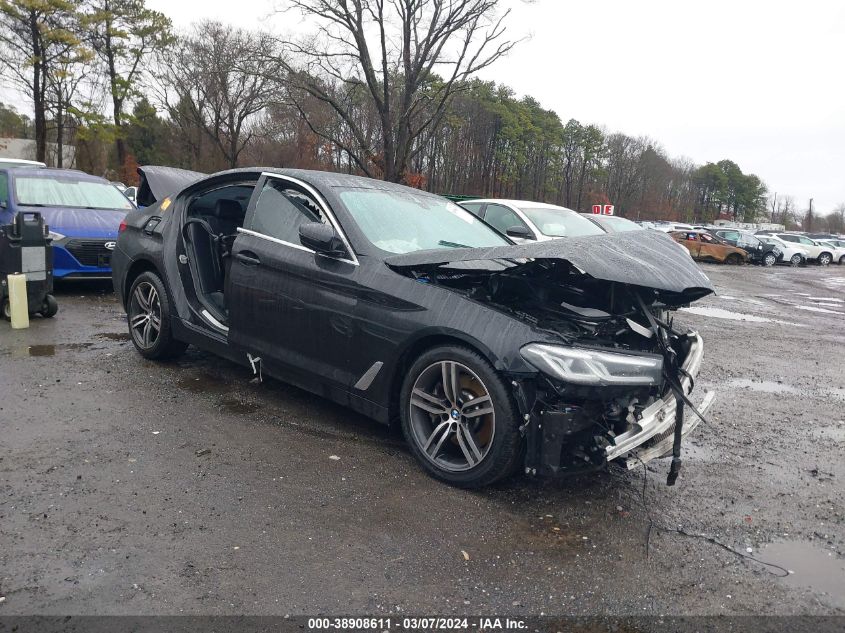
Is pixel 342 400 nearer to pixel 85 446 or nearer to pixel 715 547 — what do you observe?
pixel 85 446

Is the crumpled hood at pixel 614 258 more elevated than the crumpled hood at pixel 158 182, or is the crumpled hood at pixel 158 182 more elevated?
the crumpled hood at pixel 158 182

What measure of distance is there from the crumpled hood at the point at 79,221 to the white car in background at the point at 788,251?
3266cm

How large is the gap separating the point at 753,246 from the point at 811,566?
33764 mm

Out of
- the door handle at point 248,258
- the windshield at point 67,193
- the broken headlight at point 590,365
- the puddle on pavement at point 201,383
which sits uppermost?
the windshield at point 67,193

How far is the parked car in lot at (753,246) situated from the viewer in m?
32.8

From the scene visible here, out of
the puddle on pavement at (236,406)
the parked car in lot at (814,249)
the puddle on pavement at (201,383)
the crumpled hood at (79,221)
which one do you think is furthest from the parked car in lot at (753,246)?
the puddle on pavement at (236,406)

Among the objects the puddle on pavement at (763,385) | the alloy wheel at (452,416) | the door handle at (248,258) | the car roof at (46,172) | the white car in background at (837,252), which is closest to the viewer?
the alloy wheel at (452,416)

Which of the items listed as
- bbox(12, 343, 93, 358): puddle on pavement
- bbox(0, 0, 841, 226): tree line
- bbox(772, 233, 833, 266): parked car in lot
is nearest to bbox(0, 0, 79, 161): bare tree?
bbox(0, 0, 841, 226): tree line

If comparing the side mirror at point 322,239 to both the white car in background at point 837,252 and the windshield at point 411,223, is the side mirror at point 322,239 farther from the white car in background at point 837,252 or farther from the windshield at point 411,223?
the white car in background at point 837,252

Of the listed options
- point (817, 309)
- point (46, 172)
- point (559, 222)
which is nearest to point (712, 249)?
point (817, 309)

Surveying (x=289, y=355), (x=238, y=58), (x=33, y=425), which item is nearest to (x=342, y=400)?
(x=289, y=355)

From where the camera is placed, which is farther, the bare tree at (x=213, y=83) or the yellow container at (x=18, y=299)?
the bare tree at (x=213, y=83)

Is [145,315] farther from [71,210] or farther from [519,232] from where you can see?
[71,210]

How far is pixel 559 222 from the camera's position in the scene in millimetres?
10898
